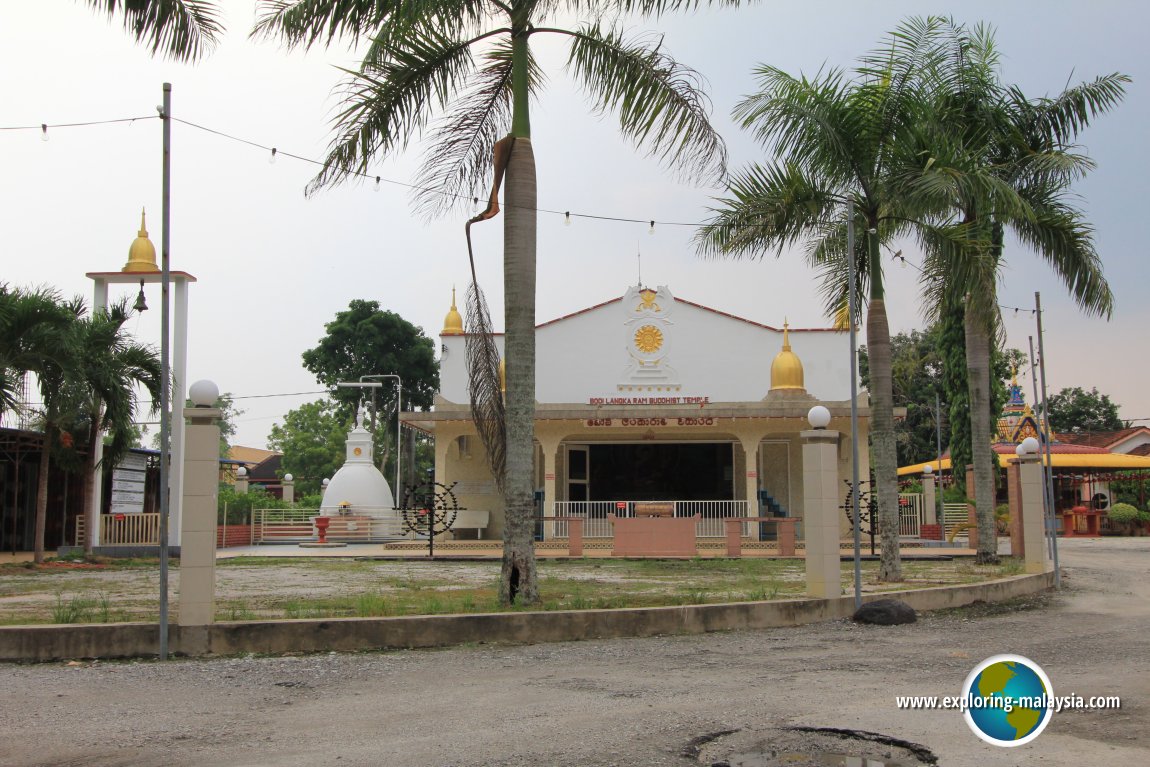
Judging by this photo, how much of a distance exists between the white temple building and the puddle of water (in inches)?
872

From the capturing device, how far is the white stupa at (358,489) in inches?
1379

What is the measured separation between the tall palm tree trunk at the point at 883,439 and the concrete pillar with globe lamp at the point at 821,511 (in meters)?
2.71

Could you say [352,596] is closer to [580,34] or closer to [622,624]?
[622,624]

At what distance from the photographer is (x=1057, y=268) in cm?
1741

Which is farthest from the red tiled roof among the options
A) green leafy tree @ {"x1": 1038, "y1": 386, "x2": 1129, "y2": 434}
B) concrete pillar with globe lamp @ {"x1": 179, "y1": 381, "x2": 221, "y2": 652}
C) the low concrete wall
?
concrete pillar with globe lamp @ {"x1": 179, "y1": 381, "x2": 221, "y2": 652}

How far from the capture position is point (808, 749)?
587cm

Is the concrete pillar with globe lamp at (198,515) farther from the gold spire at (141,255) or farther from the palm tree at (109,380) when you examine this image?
the gold spire at (141,255)

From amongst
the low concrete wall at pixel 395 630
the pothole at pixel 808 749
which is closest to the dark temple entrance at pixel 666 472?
the low concrete wall at pixel 395 630

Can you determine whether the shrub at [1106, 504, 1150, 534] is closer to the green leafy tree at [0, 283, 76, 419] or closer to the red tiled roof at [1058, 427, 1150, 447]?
the red tiled roof at [1058, 427, 1150, 447]

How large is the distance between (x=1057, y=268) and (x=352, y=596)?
12209 millimetres


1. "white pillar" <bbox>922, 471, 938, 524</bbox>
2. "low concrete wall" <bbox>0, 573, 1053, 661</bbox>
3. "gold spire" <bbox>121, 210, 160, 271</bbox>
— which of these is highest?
"gold spire" <bbox>121, 210, 160, 271</bbox>

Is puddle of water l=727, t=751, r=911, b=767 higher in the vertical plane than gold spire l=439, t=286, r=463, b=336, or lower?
lower

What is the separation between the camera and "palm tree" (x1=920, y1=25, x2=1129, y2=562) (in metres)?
16.1

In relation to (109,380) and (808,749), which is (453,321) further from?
(808,749)
